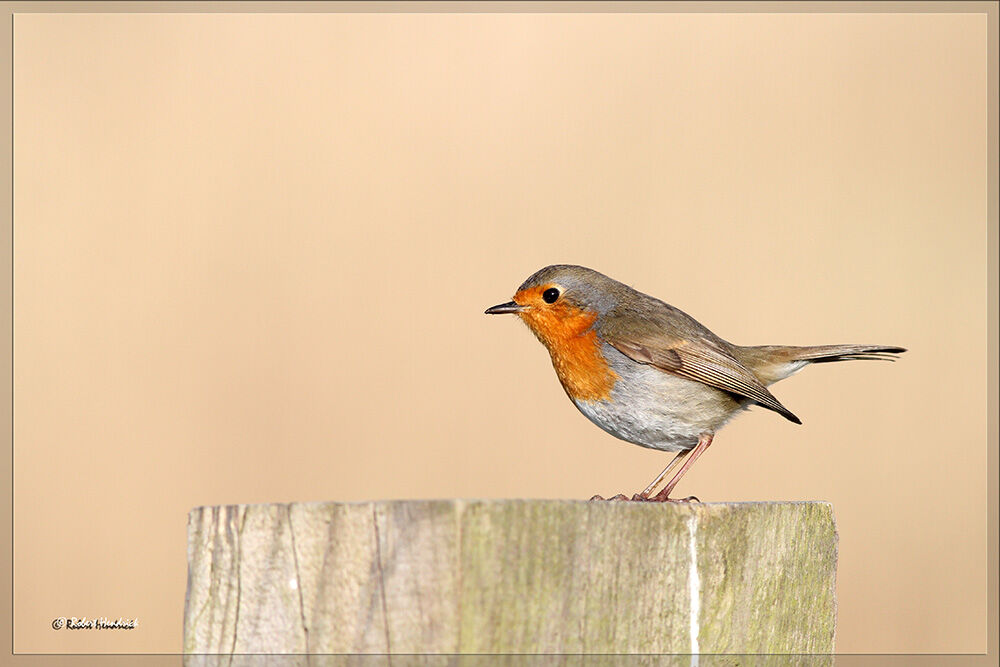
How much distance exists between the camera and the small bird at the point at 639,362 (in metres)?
4.43

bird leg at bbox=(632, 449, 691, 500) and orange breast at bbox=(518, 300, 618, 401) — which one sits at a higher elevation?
orange breast at bbox=(518, 300, 618, 401)

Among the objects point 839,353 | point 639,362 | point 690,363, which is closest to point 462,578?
point 639,362

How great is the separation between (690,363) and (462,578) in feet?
9.28

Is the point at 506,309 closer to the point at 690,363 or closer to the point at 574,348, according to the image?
the point at 574,348

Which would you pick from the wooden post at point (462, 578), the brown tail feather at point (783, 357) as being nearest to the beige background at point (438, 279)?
the brown tail feather at point (783, 357)

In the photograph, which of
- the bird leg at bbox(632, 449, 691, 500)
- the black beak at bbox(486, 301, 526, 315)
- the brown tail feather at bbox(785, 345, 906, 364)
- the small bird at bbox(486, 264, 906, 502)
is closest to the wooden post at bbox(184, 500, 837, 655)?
the small bird at bbox(486, 264, 906, 502)

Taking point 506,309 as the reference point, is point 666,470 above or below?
below

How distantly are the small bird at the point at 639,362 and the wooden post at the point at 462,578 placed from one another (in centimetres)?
223

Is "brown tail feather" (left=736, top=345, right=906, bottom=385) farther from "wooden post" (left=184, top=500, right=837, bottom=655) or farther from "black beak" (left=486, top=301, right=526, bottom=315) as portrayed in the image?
"wooden post" (left=184, top=500, right=837, bottom=655)

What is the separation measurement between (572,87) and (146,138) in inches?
122

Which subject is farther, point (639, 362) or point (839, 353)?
point (839, 353)

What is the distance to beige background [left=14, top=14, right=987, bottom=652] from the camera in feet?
19.2

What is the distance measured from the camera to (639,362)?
14.5 ft

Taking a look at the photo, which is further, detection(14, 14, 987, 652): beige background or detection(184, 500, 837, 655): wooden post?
detection(14, 14, 987, 652): beige background
